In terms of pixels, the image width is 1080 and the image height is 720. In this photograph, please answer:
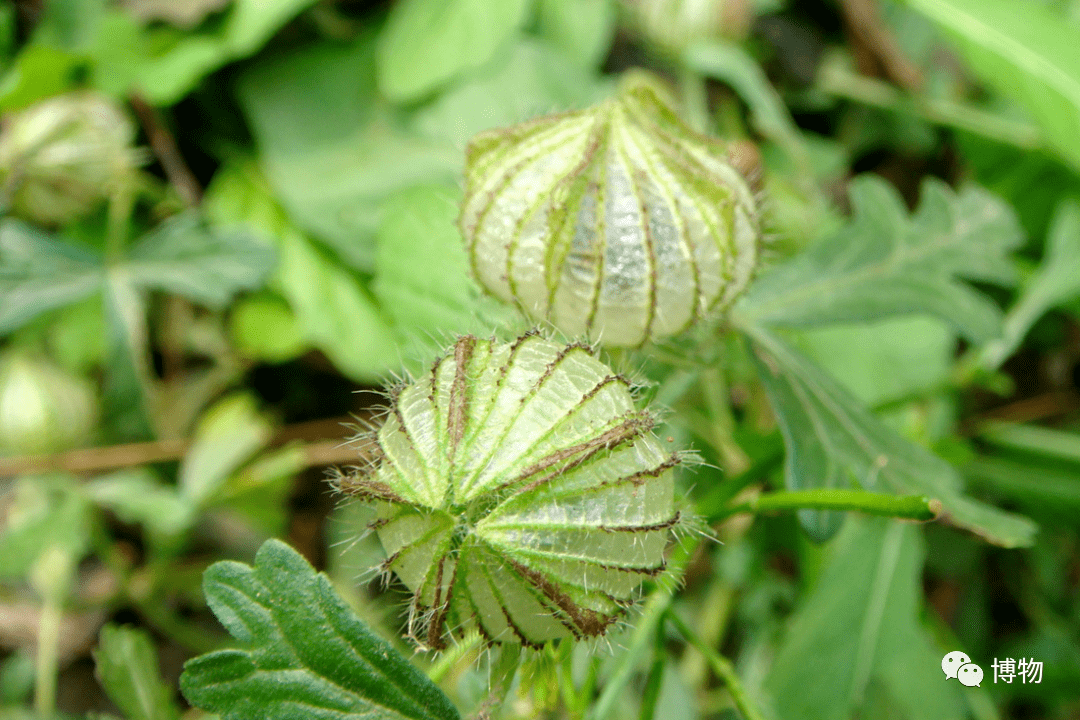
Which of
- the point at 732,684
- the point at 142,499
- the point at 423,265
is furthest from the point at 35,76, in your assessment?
the point at 732,684

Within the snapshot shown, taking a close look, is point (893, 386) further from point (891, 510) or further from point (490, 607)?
point (490, 607)

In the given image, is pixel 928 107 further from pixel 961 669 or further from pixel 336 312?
pixel 336 312

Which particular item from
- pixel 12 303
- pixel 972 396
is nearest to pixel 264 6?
pixel 12 303

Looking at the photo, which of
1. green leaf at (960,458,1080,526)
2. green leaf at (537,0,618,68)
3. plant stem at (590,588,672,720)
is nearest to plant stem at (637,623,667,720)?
plant stem at (590,588,672,720)

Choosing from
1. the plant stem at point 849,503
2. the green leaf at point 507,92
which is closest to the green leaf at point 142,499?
the green leaf at point 507,92

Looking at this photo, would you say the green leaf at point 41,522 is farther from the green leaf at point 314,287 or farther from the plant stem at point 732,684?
the plant stem at point 732,684
